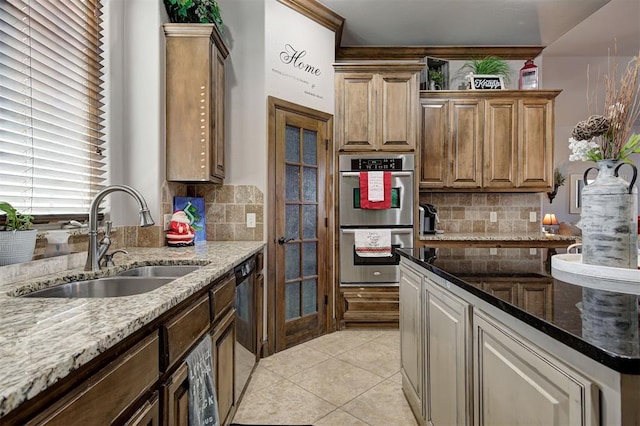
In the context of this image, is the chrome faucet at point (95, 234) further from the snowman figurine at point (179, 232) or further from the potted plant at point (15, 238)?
the snowman figurine at point (179, 232)

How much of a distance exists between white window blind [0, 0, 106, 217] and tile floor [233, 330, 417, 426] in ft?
5.10

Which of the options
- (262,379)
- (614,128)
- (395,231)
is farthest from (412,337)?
(395,231)

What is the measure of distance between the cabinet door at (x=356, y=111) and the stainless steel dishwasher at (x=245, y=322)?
1607 mm

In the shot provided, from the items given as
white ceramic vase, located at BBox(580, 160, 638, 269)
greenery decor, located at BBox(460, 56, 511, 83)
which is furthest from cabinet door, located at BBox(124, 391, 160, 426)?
greenery decor, located at BBox(460, 56, 511, 83)

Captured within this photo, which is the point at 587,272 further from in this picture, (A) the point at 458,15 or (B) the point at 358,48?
(B) the point at 358,48

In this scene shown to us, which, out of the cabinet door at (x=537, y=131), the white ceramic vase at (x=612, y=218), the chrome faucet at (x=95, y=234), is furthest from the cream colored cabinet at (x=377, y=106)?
the white ceramic vase at (x=612, y=218)

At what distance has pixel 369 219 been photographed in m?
3.40

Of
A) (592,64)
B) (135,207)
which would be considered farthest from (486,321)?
(592,64)

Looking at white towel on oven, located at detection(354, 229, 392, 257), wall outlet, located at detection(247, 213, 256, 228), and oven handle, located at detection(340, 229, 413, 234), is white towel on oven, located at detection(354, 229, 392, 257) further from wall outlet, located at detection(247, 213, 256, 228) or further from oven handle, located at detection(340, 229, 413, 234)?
wall outlet, located at detection(247, 213, 256, 228)

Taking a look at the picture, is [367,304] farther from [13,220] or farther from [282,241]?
[13,220]

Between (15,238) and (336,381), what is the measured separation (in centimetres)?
197

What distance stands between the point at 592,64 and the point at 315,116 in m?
4.02

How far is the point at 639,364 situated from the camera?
1.89 feet

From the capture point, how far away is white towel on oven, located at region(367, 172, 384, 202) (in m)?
3.33
